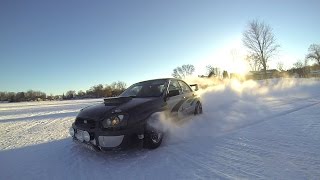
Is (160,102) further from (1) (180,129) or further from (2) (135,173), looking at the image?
(2) (135,173)

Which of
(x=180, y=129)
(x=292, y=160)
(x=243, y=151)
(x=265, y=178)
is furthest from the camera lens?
(x=180, y=129)

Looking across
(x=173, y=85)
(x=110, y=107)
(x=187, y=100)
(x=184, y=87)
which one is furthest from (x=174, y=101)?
(x=110, y=107)

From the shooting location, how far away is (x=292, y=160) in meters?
4.13

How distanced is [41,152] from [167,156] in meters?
2.89

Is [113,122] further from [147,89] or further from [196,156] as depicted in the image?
[147,89]

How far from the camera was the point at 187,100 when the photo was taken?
24.5 feet

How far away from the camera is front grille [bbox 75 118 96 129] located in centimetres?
508

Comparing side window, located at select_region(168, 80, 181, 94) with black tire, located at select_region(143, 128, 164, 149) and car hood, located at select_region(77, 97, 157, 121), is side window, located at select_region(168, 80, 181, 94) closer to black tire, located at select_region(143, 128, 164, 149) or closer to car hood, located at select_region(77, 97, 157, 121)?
car hood, located at select_region(77, 97, 157, 121)

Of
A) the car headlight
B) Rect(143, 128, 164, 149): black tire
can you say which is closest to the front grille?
the car headlight

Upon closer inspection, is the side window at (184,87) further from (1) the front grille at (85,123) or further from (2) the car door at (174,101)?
(1) the front grille at (85,123)

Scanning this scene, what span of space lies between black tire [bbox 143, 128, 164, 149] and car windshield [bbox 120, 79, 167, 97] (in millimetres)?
1117

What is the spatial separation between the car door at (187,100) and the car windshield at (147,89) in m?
0.81

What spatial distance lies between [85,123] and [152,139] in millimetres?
1362

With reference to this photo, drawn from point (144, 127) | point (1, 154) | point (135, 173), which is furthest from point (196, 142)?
point (1, 154)
